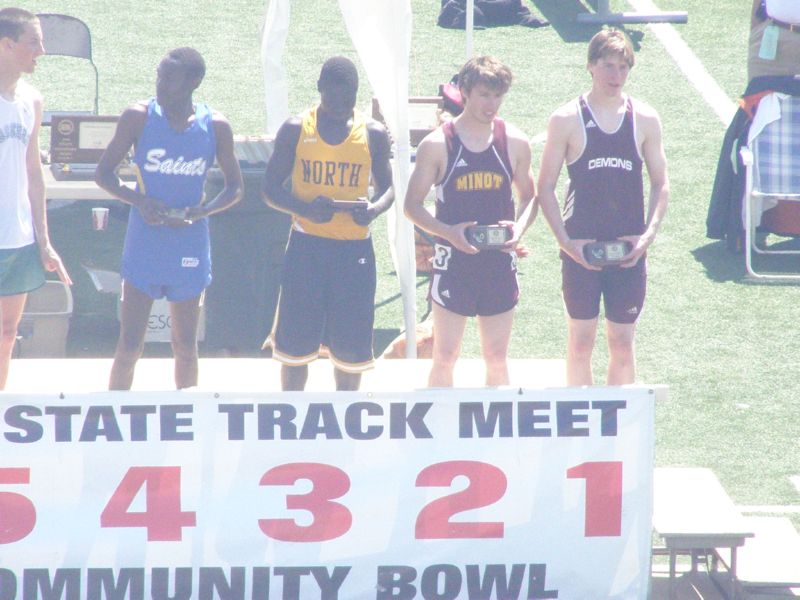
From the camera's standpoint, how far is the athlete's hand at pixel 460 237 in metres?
5.96

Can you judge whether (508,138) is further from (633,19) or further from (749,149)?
(633,19)

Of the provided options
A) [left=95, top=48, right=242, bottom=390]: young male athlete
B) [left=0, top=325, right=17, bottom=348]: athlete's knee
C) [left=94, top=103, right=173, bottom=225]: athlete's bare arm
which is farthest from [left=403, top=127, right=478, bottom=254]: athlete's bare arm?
[left=0, top=325, right=17, bottom=348]: athlete's knee

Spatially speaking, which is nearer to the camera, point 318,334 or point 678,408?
point 318,334

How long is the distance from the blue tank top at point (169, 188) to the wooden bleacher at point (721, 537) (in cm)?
229

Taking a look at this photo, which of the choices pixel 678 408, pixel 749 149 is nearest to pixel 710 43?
pixel 749 149

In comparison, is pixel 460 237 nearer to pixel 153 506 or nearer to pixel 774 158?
pixel 153 506

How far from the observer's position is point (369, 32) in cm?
723

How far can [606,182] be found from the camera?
6145mm

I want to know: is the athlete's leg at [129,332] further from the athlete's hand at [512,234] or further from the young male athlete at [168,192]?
the athlete's hand at [512,234]

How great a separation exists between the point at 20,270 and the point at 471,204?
6.63 ft

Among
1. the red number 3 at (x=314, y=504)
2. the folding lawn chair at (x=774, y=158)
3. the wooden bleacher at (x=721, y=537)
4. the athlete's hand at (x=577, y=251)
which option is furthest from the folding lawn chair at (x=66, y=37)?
the wooden bleacher at (x=721, y=537)

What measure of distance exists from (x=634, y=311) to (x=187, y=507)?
2178mm

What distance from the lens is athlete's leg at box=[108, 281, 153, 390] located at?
19.9ft

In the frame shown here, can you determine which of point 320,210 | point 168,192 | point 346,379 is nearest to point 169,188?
point 168,192
